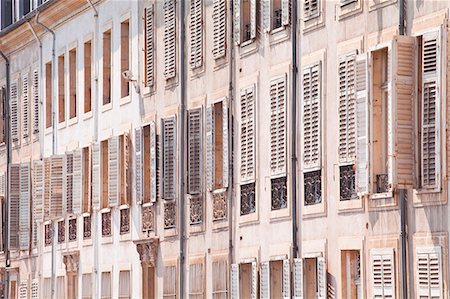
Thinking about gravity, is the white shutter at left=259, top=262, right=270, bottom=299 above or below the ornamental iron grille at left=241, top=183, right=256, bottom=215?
below

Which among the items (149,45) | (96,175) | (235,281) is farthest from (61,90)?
(235,281)

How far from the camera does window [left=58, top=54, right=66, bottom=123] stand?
172 feet

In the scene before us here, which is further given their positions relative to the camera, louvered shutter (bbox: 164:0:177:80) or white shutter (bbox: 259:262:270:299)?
louvered shutter (bbox: 164:0:177:80)

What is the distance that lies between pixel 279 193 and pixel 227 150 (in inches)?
114

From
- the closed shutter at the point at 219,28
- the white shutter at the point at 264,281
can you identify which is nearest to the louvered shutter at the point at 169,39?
the closed shutter at the point at 219,28

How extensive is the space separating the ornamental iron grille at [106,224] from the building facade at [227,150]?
7cm

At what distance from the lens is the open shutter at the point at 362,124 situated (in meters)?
30.4

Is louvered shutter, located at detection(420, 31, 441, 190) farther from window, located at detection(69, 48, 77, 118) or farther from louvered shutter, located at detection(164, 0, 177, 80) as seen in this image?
window, located at detection(69, 48, 77, 118)

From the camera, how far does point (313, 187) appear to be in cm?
3397

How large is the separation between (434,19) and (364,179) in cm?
295

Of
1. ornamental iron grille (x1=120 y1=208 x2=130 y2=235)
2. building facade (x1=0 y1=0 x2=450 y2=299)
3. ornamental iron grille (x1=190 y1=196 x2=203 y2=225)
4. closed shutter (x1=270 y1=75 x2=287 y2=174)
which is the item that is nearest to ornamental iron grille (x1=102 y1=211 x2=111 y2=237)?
building facade (x1=0 y1=0 x2=450 y2=299)

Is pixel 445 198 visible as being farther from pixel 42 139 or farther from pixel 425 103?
pixel 42 139

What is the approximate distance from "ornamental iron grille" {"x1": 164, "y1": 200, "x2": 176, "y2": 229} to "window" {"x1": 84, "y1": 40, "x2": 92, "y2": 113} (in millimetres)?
8023

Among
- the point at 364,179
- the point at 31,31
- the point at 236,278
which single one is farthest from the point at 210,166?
the point at 31,31
